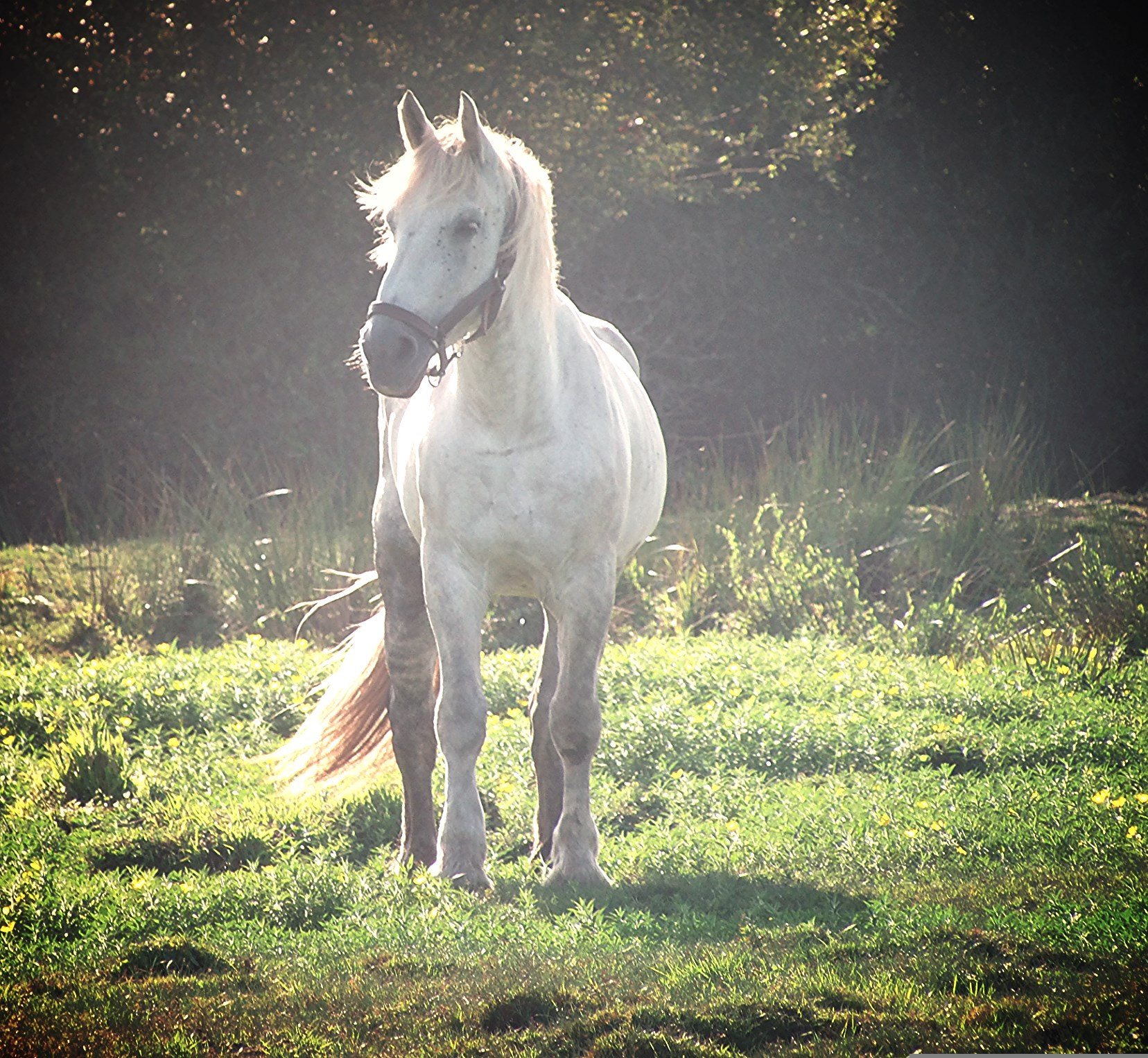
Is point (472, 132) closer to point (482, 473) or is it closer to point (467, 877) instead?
point (482, 473)

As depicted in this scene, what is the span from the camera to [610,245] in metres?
12.0

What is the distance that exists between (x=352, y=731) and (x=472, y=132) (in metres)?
2.51

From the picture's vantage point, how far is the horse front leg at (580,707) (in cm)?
439

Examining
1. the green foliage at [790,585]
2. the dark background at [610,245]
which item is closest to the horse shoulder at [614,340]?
the green foliage at [790,585]

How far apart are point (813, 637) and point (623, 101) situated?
6093 mm

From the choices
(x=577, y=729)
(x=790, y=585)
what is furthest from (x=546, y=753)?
(x=790, y=585)

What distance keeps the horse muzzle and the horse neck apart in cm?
45

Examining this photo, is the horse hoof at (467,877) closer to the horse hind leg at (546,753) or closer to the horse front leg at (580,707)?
the horse front leg at (580,707)

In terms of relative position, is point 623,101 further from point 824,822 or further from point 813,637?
point 824,822

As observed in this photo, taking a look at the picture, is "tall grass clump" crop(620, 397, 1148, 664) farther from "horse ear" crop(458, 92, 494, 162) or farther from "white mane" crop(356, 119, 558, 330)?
"horse ear" crop(458, 92, 494, 162)

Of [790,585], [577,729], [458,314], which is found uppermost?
[458,314]

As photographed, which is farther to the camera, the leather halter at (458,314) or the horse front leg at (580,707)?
the horse front leg at (580,707)

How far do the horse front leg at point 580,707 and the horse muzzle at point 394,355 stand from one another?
99 cm

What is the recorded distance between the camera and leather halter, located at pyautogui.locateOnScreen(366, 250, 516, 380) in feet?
12.3
